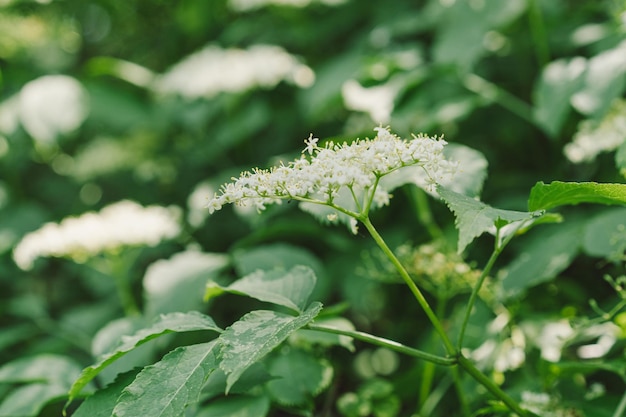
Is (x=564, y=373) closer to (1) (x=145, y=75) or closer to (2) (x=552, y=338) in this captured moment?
(2) (x=552, y=338)

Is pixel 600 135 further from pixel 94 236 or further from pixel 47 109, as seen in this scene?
pixel 47 109

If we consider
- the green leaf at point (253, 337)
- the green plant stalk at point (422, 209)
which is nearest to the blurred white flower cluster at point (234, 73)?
the green plant stalk at point (422, 209)

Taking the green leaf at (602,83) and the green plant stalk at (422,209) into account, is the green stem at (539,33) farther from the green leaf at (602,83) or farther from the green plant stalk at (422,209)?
the green plant stalk at (422,209)

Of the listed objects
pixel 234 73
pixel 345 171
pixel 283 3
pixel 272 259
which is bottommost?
pixel 345 171

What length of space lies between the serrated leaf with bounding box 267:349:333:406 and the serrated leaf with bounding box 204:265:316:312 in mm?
233

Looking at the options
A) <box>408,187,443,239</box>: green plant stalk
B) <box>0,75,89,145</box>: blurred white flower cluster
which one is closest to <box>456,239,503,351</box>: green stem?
<box>408,187,443,239</box>: green plant stalk

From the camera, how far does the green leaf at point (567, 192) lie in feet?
3.18

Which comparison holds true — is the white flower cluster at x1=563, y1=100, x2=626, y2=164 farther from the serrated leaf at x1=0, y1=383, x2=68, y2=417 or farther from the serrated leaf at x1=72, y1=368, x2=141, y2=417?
the serrated leaf at x1=0, y1=383, x2=68, y2=417

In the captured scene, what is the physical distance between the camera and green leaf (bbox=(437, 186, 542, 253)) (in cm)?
90

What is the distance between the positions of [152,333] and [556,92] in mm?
1418

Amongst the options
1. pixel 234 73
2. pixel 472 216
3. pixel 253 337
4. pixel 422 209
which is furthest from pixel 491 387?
pixel 234 73

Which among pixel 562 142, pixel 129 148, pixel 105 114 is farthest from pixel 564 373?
pixel 129 148

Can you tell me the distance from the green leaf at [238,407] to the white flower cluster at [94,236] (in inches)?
37.2

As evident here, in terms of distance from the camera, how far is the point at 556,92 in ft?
6.04
